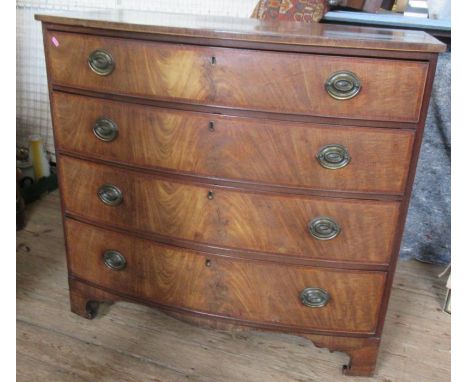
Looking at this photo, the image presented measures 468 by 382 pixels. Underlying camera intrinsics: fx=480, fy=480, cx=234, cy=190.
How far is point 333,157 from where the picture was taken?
120cm

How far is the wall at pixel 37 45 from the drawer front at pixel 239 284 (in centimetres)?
127

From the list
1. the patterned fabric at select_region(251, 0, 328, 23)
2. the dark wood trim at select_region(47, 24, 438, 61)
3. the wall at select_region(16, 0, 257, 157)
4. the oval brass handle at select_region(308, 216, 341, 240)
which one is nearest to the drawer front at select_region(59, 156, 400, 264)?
the oval brass handle at select_region(308, 216, 341, 240)

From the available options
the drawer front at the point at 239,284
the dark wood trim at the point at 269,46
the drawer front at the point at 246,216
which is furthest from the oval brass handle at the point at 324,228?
the dark wood trim at the point at 269,46

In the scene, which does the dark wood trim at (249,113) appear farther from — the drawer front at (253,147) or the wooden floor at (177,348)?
the wooden floor at (177,348)

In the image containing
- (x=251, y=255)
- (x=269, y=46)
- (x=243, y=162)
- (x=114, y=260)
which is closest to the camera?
(x=269, y=46)

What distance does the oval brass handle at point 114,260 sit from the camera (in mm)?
1489

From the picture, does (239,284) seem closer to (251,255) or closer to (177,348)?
(251,255)

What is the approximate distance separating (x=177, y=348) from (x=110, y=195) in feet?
1.82

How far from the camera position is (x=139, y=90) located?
49.3 inches

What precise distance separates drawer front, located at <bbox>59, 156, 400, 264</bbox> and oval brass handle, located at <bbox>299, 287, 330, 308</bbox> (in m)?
0.11

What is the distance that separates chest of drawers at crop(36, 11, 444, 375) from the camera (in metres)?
1.14

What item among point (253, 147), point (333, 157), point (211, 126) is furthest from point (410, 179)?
point (211, 126)

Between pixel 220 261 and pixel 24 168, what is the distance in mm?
1544

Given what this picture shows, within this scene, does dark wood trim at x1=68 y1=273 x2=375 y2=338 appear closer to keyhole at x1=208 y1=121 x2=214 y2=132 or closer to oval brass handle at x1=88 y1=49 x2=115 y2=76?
keyhole at x1=208 y1=121 x2=214 y2=132
